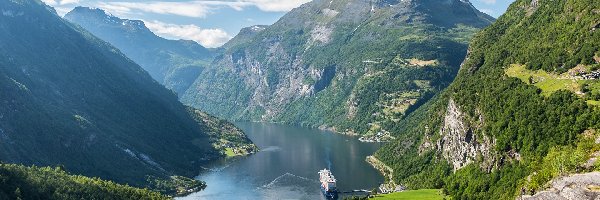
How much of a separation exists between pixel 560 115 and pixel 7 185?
120 metres

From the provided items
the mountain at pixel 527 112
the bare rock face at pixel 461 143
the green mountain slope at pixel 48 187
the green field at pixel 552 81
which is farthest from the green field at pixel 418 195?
the green mountain slope at pixel 48 187

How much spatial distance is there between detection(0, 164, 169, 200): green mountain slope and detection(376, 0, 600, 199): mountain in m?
88.0

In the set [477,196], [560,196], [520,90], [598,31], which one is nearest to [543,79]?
[520,90]

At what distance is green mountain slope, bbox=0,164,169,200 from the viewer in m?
116

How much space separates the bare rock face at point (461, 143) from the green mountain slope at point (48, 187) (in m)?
90.2

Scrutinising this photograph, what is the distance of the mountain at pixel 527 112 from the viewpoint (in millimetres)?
129500

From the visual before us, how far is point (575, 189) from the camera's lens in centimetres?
7088

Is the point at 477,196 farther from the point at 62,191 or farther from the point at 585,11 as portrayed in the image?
the point at 62,191

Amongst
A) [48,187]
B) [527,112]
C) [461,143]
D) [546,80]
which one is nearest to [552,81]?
[546,80]

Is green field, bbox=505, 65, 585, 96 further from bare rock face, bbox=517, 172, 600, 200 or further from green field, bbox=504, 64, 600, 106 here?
bare rock face, bbox=517, 172, 600, 200

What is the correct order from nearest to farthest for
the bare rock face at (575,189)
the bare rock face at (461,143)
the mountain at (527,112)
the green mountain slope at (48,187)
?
the bare rock face at (575,189) → the green mountain slope at (48,187) → the mountain at (527,112) → the bare rock face at (461,143)

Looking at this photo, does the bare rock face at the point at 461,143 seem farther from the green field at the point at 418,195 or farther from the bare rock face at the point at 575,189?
the bare rock face at the point at 575,189

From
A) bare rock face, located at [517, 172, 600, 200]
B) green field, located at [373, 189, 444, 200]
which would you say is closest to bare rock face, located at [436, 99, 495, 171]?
green field, located at [373, 189, 444, 200]

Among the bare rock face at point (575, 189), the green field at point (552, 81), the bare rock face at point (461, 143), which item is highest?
the green field at point (552, 81)
